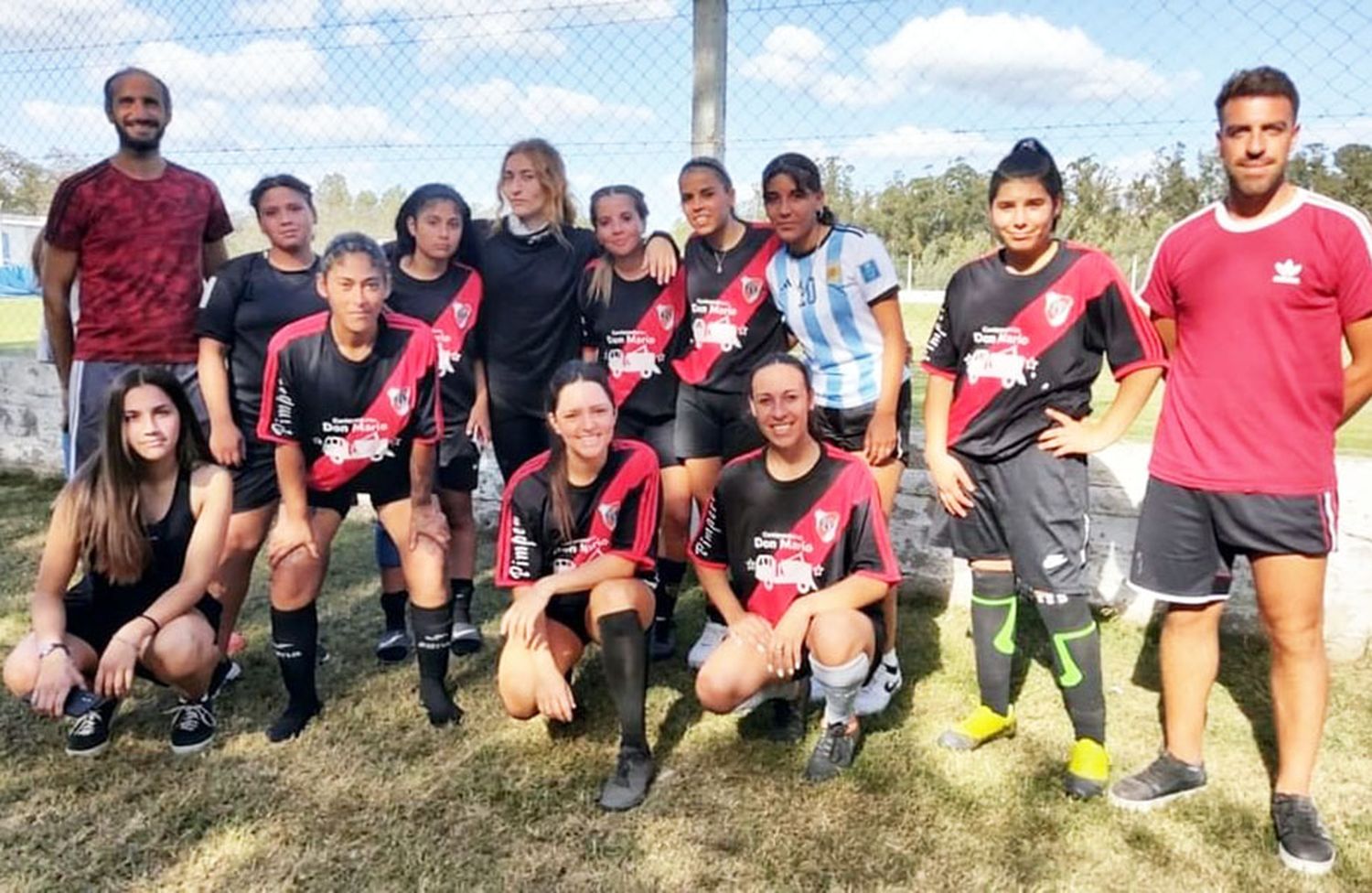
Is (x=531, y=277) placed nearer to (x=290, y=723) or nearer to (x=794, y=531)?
(x=794, y=531)

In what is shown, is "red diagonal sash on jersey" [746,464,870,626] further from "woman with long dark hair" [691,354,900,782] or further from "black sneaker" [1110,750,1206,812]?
"black sneaker" [1110,750,1206,812]

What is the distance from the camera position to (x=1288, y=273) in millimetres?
2406

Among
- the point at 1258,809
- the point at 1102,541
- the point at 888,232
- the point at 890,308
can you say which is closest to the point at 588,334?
the point at 890,308

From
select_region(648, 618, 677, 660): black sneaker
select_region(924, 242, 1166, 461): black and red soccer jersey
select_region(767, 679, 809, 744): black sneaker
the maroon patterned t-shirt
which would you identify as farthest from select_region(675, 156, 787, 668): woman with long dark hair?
the maroon patterned t-shirt

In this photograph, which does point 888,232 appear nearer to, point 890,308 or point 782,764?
point 890,308

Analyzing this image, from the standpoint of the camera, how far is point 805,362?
3457mm

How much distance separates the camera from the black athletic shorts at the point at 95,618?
10.1 feet

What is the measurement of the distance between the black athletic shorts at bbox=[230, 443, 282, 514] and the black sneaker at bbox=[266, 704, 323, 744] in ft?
2.38

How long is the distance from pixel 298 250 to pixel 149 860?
2.03 meters

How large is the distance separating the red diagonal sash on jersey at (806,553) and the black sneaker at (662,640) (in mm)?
865

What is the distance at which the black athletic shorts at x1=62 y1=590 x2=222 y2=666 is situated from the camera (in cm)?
309

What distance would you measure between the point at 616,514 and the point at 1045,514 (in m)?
1.27

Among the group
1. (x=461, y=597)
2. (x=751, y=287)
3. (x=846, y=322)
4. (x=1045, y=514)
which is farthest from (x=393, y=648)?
(x=1045, y=514)

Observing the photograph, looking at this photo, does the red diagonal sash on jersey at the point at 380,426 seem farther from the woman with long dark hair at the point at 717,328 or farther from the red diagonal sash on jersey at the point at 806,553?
the red diagonal sash on jersey at the point at 806,553
